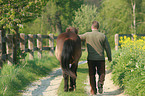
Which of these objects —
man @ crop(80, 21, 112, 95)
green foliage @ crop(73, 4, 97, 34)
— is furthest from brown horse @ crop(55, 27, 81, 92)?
green foliage @ crop(73, 4, 97, 34)

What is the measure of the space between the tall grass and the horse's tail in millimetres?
1668

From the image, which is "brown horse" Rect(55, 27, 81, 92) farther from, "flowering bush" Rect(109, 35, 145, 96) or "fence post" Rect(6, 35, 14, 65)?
"fence post" Rect(6, 35, 14, 65)

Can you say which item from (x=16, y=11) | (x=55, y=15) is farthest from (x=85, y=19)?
(x=16, y=11)

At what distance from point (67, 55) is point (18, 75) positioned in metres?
3.15

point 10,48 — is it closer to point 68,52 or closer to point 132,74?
point 68,52

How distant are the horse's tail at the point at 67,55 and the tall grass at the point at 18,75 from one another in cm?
167

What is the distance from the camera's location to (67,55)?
614cm

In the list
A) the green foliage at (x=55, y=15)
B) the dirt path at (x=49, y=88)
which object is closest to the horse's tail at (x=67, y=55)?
the dirt path at (x=49, y=88)

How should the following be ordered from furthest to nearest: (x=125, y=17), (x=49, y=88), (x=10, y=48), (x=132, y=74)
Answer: (x=125, y=17) → (x=10, y=48) → (x=49, y=88) → (x=132, y=74)

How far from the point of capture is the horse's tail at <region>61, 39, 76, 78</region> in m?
6.15

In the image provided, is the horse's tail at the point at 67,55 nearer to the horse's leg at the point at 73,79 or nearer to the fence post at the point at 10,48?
the horse's leg at the point at 73,79

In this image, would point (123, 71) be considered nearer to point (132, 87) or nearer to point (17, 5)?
point (132, 87)

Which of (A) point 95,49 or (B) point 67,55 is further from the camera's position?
(A) point 95,49

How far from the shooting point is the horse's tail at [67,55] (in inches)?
242
